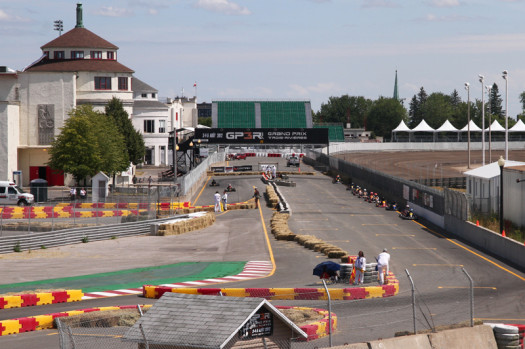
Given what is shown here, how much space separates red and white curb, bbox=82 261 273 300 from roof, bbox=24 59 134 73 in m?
56.0

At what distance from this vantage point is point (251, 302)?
1371 cm

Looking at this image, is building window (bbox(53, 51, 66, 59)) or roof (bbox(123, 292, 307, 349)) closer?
roof (bbox(123, 292, 307, 349))

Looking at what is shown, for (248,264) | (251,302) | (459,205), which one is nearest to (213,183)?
(459,205)

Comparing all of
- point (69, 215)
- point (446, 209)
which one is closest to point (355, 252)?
point (446, 209)

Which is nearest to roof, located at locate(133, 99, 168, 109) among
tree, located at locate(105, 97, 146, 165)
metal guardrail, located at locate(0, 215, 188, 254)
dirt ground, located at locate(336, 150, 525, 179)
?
tree, located at locate(105, 97, 146, 165)

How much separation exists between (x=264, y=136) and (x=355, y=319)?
98.4 metres

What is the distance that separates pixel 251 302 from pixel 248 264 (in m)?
21.6

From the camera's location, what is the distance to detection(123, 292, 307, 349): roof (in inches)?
512

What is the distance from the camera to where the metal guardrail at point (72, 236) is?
39.9 metres

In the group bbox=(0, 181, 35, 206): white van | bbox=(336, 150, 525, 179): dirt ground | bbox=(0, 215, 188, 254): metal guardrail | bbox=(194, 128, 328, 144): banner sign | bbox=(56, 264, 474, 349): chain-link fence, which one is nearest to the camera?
bbox=(56, 264, 474, 349): chain-link fence

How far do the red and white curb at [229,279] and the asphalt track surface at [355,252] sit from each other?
643 mm

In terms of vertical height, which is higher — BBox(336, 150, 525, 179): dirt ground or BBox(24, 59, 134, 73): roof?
BBox(24, 59, 134, 73): roof

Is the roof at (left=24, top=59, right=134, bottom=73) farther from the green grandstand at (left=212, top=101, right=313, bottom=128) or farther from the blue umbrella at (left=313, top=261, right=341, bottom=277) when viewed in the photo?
the green grandstand at (left=212, top=101, right=313, bottom=128)

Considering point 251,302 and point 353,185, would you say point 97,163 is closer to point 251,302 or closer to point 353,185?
point 353,185
